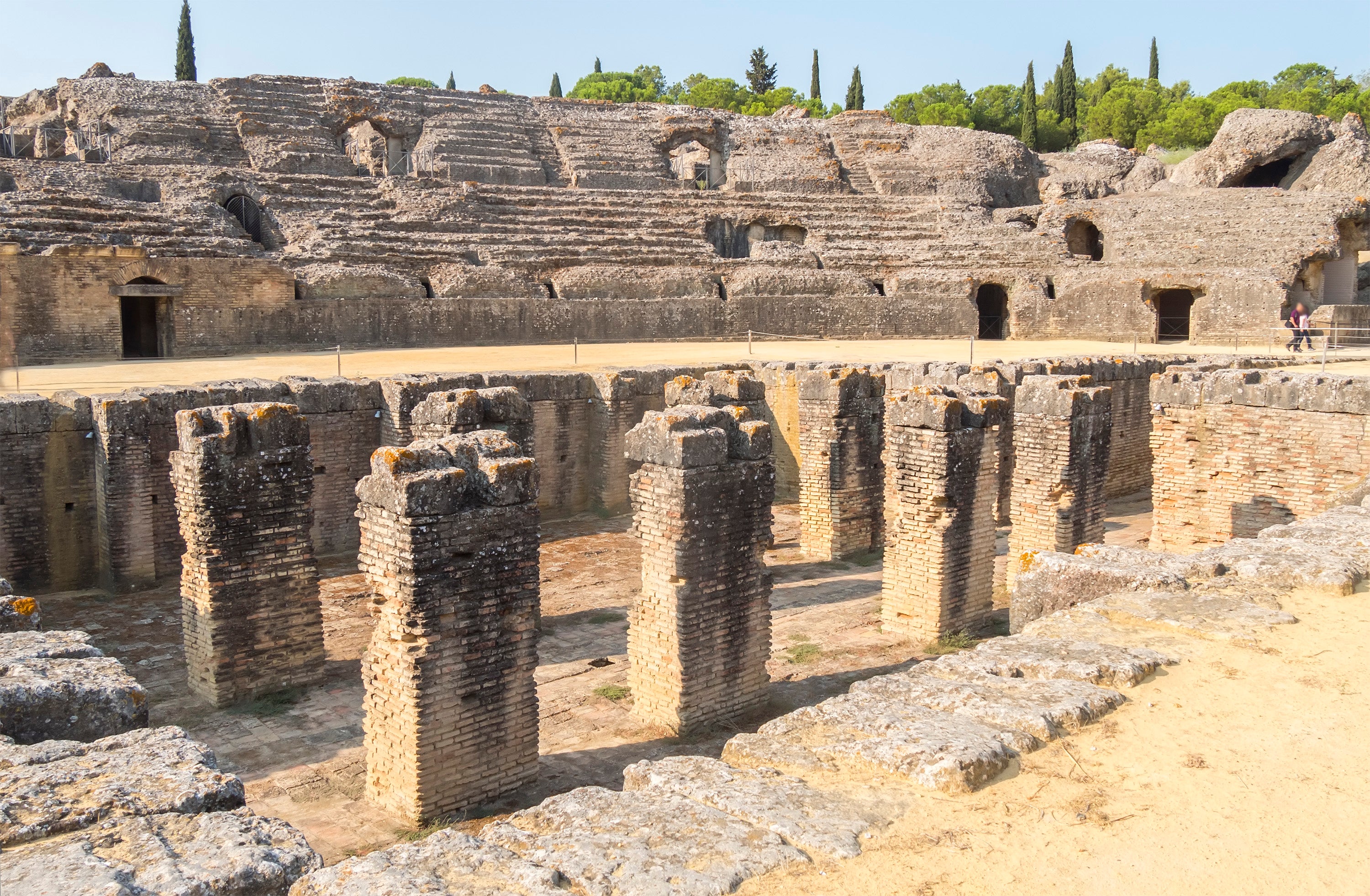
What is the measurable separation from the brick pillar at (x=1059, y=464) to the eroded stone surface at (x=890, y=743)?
22.5ft

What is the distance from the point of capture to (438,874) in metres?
3.56

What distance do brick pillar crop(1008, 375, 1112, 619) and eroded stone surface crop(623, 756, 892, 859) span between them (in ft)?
24.8

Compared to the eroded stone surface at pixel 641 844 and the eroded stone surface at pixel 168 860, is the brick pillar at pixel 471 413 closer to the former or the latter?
the eroded stone surface at pixel 641 844

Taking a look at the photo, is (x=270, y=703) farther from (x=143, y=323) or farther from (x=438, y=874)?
(x=143, y=323)

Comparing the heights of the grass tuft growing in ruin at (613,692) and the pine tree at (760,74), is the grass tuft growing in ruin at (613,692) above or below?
below

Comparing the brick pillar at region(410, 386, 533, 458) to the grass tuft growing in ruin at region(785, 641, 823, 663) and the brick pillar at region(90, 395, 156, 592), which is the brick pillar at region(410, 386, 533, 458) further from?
the grass tuft growing in ruin at region(785, 641, 823, 663)

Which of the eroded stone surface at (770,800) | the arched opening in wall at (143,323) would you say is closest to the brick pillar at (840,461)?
the eroded stone surface at (770,800)

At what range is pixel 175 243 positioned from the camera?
886 inches

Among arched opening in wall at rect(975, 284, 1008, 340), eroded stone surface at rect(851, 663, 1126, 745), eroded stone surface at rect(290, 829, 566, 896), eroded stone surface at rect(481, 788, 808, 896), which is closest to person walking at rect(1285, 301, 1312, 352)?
arched opening in wall at rect(975, 284, 1008, 340)


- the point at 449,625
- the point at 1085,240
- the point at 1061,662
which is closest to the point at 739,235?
the point at 1085,240

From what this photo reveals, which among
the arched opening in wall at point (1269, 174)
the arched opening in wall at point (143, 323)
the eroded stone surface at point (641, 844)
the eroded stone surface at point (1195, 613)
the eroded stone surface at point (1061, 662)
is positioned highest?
the arched opening in wall at point (1269, 174)

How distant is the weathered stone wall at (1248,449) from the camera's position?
36.9 ft

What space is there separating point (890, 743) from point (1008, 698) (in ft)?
2.74

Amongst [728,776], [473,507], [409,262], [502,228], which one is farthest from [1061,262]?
[728,776]
